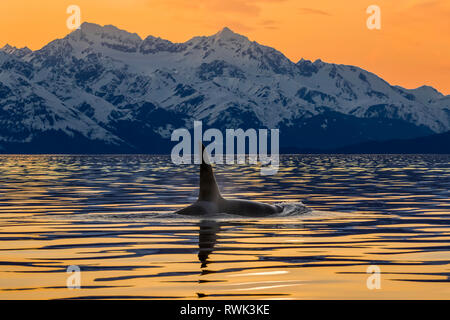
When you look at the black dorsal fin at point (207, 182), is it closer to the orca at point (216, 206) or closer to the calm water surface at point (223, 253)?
the orca at point (216, 206)

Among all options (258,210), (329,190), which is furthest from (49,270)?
(329,190)

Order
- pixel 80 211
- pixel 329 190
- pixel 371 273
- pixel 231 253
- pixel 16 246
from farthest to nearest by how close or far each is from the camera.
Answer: pixel 329 190 → pixel 80 211 → pixel 16 246 → pixel 231 253 → pixel 371 273

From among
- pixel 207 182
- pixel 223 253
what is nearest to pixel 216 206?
pixel 207 182

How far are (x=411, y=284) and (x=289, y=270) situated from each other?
3.90 metres

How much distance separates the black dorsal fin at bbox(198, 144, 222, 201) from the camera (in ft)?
133

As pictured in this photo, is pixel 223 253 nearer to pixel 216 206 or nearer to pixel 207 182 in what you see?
pixel 207 182

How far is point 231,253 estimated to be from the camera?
2966 cm

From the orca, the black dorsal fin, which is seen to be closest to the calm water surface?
the orca

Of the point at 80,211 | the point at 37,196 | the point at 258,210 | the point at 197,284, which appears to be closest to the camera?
the point at 197,284

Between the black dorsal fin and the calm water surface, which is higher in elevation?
the black dorsal fin

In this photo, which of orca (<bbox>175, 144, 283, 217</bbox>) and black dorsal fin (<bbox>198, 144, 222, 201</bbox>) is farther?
orca (<bbox>175, 144, 283, 217</bbox>)

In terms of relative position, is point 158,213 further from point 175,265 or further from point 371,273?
point 371,273

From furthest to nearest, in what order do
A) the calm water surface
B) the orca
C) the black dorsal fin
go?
the orca → the black dorsal fin → the calm water surface

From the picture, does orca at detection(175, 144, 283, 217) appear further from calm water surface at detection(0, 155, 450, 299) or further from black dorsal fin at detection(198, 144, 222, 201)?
calm water surface at detection(0, 155, 450, 299)
